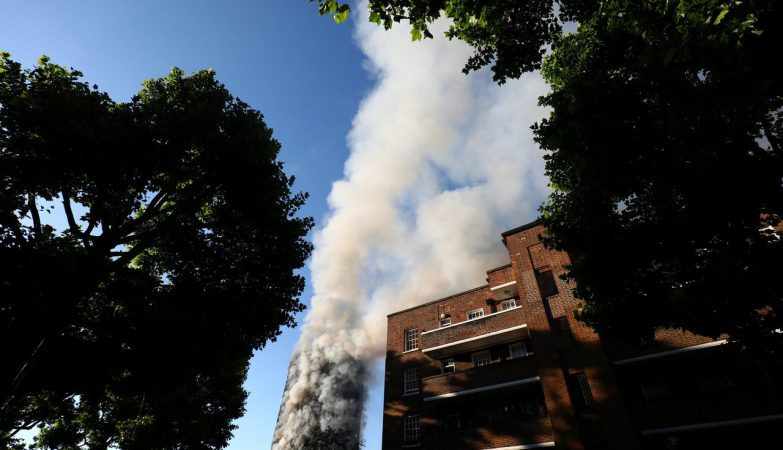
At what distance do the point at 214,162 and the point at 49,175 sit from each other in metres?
4.56

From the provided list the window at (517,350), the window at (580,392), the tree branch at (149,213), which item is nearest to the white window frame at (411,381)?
the window at (517,350)

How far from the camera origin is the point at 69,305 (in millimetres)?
9883

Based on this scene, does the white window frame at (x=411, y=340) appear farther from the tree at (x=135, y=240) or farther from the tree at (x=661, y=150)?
the tree at (x=661, y=150)

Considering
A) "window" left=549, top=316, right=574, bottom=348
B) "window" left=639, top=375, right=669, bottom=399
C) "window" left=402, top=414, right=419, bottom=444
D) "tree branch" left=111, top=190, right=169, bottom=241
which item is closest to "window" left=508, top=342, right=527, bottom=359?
"window" left=549, top=316, right=574, bottom=348

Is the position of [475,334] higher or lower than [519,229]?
lower

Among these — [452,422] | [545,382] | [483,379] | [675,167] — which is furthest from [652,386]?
[675,167]

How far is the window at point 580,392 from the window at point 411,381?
991 centimetres

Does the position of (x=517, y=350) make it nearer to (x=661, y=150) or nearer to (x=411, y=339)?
(x=411, y=339)

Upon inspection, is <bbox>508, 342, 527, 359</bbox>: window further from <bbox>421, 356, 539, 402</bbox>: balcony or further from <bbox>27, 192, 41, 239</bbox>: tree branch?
<bbox>27, 192, 41, 239</bbox>: tree branch

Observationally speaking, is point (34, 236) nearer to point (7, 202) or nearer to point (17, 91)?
point (7, 202)

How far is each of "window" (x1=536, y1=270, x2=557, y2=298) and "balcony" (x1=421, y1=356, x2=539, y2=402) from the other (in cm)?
416

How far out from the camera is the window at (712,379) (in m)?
16.6

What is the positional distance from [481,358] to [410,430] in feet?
21.3

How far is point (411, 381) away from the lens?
81.9 feet
